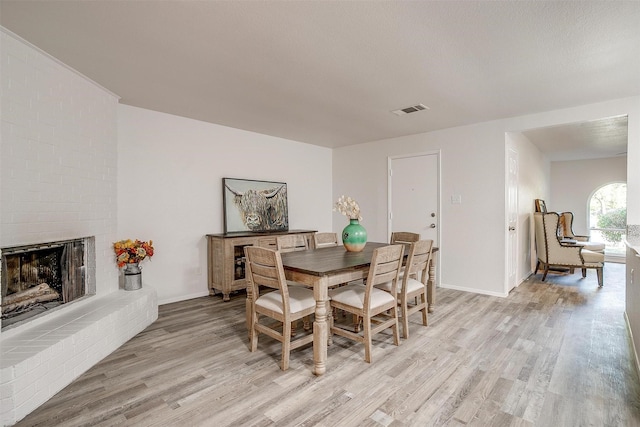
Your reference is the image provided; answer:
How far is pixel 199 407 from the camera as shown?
6.04ft

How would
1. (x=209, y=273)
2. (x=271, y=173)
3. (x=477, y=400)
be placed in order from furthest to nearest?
(x=271, y=173), (x=209, y=273), (x=477, y=400)

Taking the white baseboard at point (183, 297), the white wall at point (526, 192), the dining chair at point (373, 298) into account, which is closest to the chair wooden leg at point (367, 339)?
the dining chair at point (373, 298)

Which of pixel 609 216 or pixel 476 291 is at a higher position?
pixel 609 216

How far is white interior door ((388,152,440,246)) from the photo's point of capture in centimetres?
475

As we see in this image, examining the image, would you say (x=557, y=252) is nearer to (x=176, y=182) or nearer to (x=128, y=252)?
(x=176, y=182)

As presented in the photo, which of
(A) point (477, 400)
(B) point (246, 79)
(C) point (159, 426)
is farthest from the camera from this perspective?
(B) point (246, 79)

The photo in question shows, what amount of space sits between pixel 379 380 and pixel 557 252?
4.49 metres

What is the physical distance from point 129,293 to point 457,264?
13.7 ft

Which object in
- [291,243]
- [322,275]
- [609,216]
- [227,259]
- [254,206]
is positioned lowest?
[227,259]

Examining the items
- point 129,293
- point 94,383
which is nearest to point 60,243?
point 129,293

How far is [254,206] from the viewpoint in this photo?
15.2 feet

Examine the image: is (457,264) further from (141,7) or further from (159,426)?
(141,7)

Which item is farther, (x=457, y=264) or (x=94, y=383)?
(x=457, y=264)

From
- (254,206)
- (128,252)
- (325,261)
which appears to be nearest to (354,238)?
(325,261)
